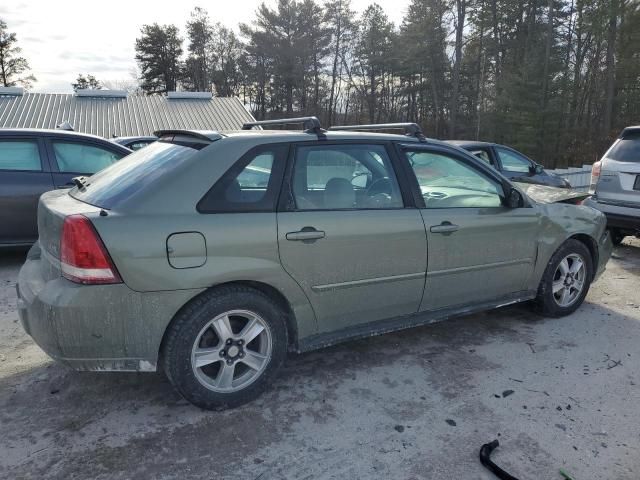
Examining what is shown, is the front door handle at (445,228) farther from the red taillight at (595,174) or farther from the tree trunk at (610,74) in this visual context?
the tree trunk at (610,74)

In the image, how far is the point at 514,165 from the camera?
9281 mm

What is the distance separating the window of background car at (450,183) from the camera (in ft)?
11.8

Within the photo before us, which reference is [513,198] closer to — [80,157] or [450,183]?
[450,183]

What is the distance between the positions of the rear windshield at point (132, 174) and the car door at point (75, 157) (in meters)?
3.02

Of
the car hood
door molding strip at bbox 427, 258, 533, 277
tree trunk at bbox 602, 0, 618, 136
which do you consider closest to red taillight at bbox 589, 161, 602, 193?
the car hood

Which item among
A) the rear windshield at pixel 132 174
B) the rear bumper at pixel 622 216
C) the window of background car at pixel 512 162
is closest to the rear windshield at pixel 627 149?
the rear bumper at pixel 622 216

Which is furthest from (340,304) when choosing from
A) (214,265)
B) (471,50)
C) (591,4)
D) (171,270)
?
(471,50)

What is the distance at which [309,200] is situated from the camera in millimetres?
3098

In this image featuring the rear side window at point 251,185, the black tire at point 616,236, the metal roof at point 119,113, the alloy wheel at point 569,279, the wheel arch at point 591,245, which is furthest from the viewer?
the metal roof at point 119,113

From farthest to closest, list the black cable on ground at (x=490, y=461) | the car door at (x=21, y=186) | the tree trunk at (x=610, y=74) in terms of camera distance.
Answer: the tree trunk at (x=610, y=74)
the car door at (x=21, y=186)
the black cable on ground at (x=490, y=461)

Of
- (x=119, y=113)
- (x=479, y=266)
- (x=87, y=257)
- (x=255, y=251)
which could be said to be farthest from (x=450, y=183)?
(x=119, y=113)

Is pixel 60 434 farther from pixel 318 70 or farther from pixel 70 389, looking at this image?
pixel 318 70

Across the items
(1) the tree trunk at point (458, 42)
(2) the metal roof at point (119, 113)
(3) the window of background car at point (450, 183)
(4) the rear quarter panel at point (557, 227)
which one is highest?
(1) the tree trunk at point (458, 42)

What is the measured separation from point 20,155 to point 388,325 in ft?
16.2
